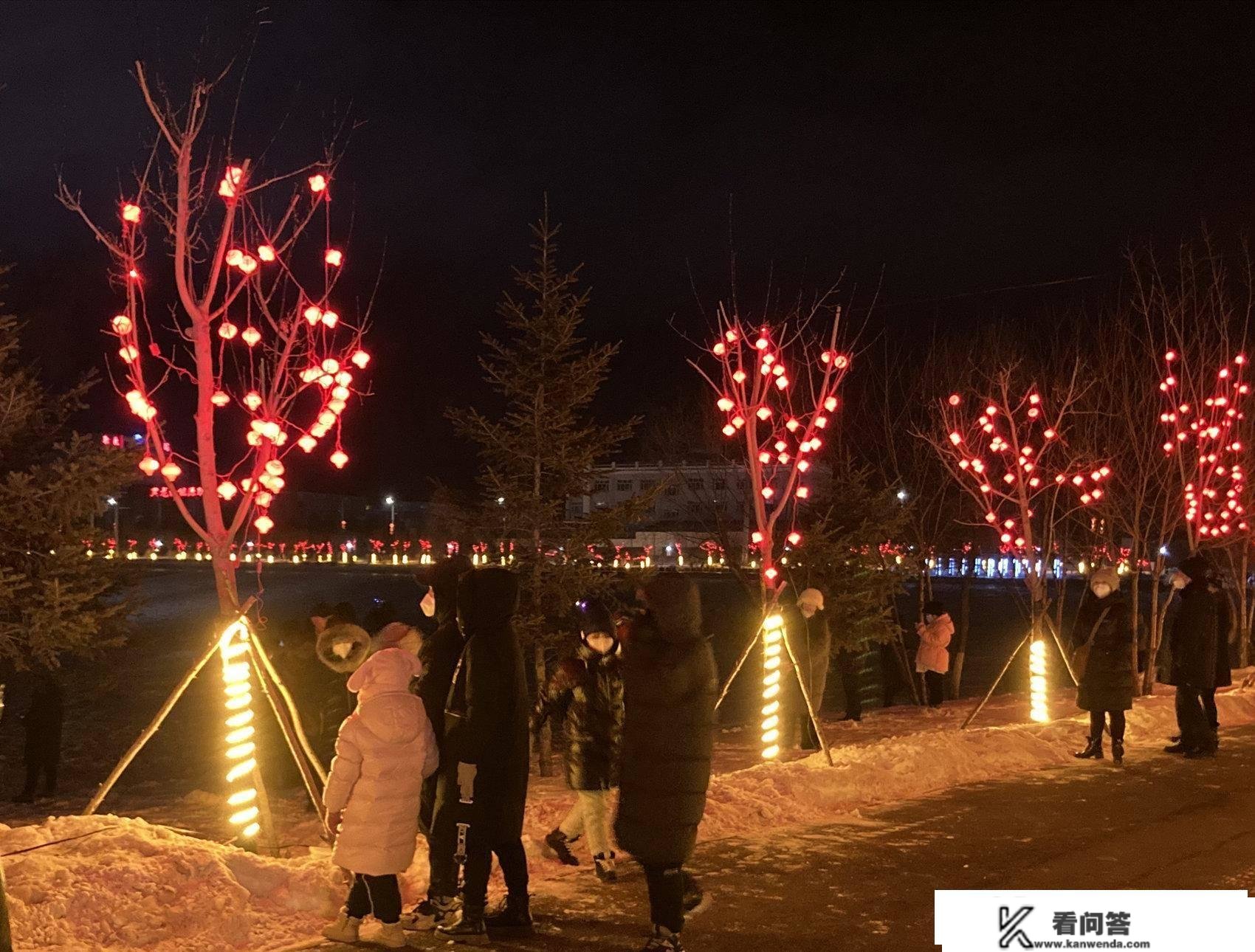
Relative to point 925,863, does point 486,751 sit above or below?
above

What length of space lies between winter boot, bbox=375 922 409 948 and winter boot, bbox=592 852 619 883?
5.45 feet

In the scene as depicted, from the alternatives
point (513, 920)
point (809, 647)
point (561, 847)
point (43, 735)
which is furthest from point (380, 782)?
point (43, 735)

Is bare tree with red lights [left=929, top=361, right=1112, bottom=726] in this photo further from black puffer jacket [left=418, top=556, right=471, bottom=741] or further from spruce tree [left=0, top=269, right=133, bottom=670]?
spruce tree [left=0, top=269, right=133, bottom=670]

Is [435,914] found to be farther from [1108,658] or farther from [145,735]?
[1108,658]

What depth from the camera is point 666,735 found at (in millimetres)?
5816

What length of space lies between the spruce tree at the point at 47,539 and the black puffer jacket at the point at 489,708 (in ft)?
22.5

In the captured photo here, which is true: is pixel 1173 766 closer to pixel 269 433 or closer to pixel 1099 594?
pixel 1099 594

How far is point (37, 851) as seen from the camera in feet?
21.5

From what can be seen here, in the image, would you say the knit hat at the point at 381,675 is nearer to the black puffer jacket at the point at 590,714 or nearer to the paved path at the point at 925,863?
the paved path at the point at 925,863

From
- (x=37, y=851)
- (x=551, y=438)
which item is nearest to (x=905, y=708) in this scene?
(x=551, y=438)

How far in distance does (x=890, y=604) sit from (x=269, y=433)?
12747 mm

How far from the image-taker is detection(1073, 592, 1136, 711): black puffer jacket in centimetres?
1206

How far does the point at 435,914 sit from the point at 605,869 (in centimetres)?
137

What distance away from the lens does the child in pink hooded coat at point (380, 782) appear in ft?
19.7
